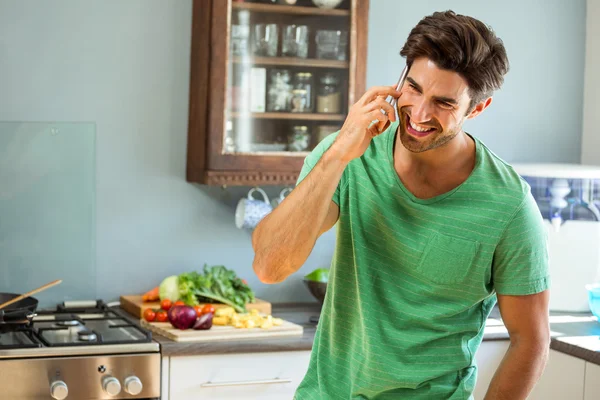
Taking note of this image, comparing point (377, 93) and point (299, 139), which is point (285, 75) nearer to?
point (299, 139)

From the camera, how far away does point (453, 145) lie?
1741 mm

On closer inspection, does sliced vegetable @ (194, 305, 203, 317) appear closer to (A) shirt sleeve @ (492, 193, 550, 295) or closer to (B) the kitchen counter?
(B) the kitchen counter

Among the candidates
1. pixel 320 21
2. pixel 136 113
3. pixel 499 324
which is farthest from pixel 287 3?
pixel 499 324

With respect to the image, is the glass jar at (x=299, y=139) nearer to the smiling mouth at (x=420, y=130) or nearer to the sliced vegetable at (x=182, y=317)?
the sliced vegetable at (x=182, y=317)

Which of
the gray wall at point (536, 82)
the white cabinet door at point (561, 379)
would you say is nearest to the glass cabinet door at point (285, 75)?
the gray wall at point (536, 82)

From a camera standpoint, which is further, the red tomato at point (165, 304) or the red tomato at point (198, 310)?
the red tomato at point (165, 304)

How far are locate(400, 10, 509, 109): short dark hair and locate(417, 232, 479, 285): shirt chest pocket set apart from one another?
0.88 feet

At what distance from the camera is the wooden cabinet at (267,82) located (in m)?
2.85

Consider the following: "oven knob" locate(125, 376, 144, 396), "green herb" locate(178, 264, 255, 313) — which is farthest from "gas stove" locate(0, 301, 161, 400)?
"green herb" locate(178, 264, 255, 313)

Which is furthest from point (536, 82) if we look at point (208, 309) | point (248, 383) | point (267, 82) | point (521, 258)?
point (521, 258)

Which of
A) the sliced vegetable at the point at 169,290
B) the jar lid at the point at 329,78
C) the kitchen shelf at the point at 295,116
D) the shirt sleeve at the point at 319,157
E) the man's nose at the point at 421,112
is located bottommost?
the sliced vegetable at the point at 169,290

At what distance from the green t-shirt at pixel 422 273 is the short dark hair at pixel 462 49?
0.66 ft

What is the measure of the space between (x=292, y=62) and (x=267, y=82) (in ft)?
0.35

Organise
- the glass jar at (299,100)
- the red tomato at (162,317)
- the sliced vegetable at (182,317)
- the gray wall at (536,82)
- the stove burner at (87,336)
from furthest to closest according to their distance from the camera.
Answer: the gray wall at (536,82) < the glass jar at (299,100) < the red tomato at (162,317) < the sliced vegetable at (182,317) < the stove burner at (87,336)
